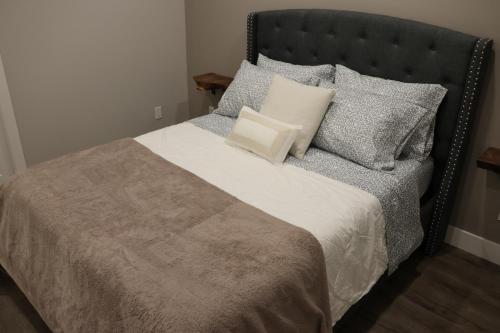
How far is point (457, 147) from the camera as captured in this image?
7.27 feet

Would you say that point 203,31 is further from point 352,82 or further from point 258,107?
point 352,82

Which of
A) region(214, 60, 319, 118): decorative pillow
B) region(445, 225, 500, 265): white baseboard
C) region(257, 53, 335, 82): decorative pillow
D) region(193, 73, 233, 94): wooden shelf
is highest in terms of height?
region(257, 53, 335, 82): decorative pillow

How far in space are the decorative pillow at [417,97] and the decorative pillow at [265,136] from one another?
48 cm

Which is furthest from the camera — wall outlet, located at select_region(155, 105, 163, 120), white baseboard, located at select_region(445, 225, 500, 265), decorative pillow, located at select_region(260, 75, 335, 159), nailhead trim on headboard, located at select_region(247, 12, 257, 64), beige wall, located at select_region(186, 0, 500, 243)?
wall outlet, located at select_region(155, 105, 163, 120)

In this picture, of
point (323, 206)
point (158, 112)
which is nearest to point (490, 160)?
point (323, 206)

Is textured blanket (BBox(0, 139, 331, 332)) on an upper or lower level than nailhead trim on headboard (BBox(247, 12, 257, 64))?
lower

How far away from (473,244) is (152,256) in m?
1.95

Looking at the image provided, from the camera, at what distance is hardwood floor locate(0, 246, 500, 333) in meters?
2.02

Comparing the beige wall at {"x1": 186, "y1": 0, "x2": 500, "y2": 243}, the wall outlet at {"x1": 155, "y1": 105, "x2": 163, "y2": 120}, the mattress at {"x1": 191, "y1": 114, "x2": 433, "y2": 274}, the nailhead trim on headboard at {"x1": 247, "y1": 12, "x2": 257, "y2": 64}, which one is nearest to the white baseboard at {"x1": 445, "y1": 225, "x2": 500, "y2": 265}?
the beige wall at {"x1": 186, "y1": 0, "x2": 500, "y2": 243}

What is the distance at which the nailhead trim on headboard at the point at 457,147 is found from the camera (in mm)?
2037

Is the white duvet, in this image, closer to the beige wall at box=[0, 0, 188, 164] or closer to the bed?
the bed

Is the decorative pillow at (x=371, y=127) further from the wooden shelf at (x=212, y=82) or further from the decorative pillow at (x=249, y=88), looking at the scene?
the wooden shelf at (x=212, y=82)

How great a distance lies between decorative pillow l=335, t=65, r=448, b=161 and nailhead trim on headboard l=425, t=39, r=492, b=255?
0.12 m

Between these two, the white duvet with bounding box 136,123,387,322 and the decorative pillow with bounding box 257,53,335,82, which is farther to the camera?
the decorative pillow with bounding box 257,53,335,82
